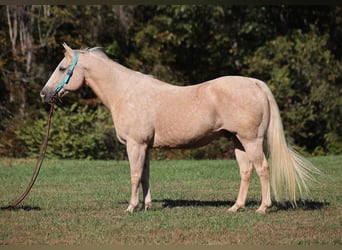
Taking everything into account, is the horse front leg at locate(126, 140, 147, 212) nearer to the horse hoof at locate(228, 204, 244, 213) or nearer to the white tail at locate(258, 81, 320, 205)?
the horse hoof at locate(228, 204, 244, 213)

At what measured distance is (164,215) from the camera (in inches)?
356

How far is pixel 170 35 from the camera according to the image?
2505 centimetres

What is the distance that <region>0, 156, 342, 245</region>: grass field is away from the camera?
7699 mm

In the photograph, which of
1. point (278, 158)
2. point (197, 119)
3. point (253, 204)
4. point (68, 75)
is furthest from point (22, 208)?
point (278, 158)

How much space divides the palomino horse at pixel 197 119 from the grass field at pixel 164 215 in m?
0.51

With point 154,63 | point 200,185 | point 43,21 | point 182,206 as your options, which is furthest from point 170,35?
point 182,206

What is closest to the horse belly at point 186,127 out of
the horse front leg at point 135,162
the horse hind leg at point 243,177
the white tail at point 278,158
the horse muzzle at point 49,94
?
the horse front leg at point 135,162

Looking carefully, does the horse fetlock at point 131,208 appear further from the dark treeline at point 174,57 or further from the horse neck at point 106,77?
the dark treeline at point 174,57

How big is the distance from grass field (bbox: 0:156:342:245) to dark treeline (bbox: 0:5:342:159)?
667cm

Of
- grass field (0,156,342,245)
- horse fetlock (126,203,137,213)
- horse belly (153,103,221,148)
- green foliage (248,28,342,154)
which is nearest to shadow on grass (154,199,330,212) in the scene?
grass field (0,156,342,245)

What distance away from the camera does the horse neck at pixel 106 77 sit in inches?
385

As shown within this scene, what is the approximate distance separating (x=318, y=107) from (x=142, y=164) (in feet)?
49.6

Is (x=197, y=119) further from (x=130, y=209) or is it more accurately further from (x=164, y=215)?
(x=130, y=209)

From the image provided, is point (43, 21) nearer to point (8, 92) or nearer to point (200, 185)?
point (8, 92)
